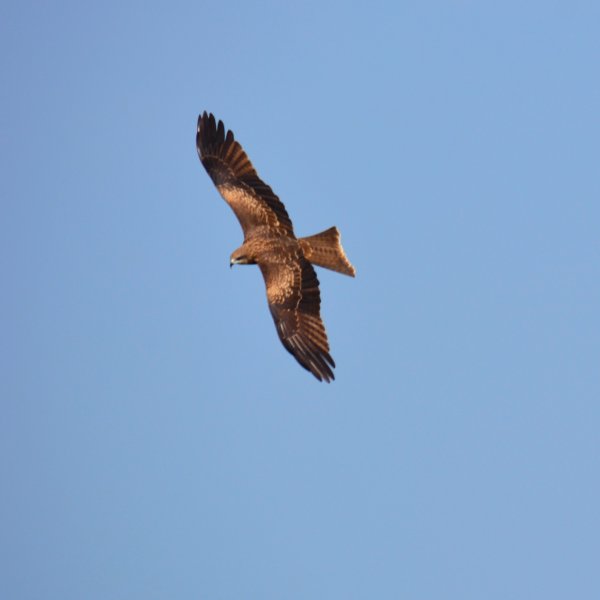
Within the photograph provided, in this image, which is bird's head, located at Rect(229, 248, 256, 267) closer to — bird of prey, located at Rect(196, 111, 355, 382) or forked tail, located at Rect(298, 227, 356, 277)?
bird of prey, located at Rect(196, 111, 355, 382)

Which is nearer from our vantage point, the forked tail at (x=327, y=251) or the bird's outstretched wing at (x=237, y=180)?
the forked tail at (x=327, y=251)

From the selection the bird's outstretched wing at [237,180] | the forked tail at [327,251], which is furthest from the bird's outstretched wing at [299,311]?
the bird's outstretched wing at [237,180]

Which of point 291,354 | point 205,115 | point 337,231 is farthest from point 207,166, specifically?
point 291,354

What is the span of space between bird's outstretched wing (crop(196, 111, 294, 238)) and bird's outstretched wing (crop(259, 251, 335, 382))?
1624mm

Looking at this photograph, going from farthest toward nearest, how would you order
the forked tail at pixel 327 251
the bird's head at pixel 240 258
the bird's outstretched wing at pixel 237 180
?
1. the bird's outstretched wing at pixel 237 180
2. the bird's head at pixel 240 258
3. the forked tail at pixel 327 251

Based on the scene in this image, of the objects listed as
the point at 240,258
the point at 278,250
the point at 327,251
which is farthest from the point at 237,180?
the point at 327,251

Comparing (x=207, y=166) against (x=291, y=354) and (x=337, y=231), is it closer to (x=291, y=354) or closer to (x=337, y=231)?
(x=337, y=231)

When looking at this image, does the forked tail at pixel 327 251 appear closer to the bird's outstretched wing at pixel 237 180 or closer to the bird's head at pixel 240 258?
the bird's outstretched wing at pixel 237 180

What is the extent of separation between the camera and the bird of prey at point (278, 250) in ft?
90.4

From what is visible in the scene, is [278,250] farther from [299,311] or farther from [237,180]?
[237,180]

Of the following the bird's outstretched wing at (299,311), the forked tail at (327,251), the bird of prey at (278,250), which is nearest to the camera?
the bird's outstretched wing at (299,311)

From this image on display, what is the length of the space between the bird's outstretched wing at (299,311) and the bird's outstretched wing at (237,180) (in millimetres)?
1624

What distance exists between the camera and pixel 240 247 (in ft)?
99.1

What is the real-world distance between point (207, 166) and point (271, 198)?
2.20m
